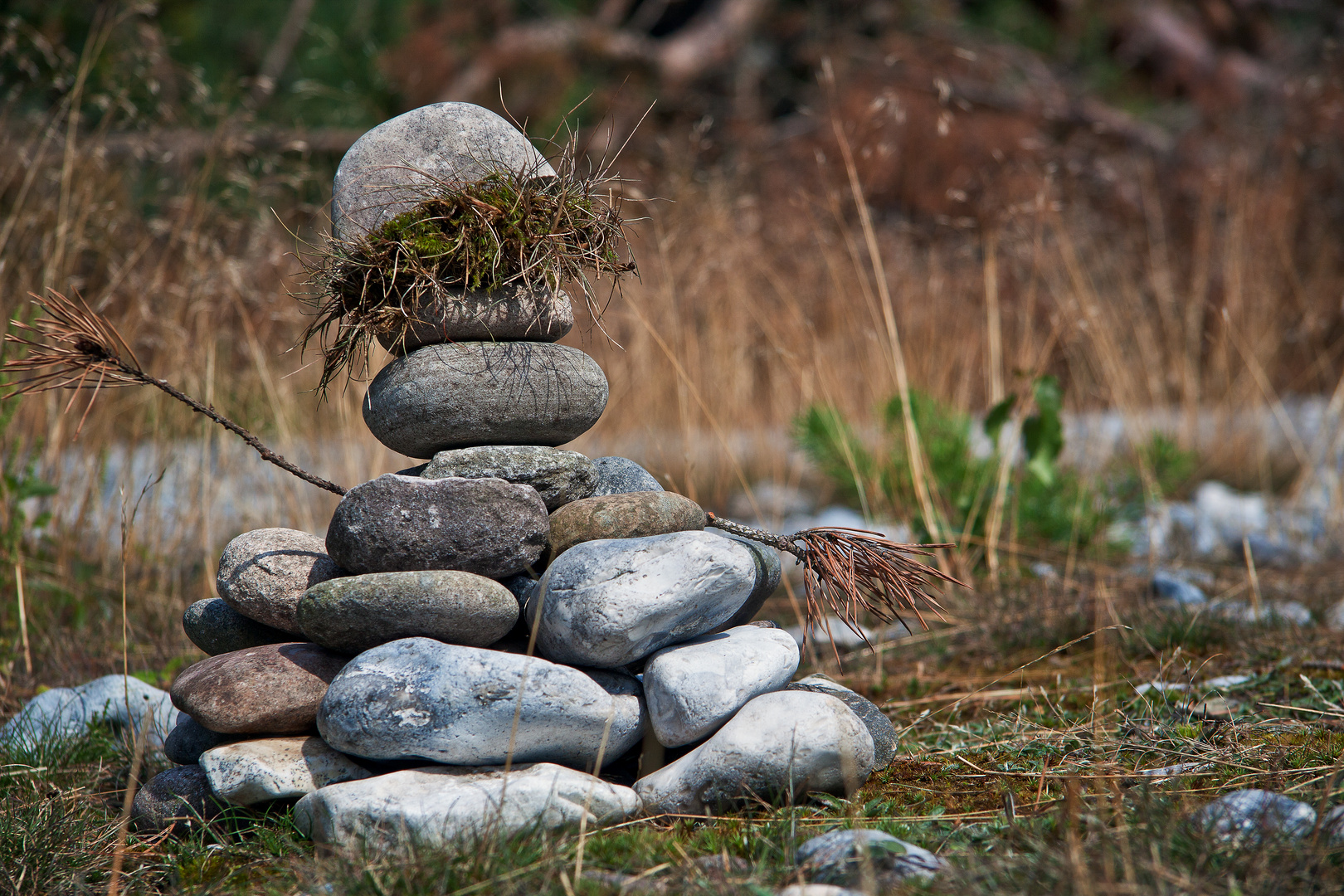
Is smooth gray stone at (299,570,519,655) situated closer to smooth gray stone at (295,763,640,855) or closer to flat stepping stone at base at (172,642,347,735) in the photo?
flat stepping stone at base at (172,642,347,735)

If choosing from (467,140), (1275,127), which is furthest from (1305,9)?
(467,140)

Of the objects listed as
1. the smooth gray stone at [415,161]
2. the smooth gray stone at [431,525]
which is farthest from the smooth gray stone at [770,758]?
the smooth gray stone at [415,161]

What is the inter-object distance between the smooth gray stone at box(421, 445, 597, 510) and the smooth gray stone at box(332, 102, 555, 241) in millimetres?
543

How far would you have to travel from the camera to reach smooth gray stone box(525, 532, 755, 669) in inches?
71.8

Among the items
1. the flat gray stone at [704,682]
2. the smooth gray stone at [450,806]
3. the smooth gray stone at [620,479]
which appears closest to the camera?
the smooth gray stone at [450,806]

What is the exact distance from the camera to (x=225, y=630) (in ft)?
7.09

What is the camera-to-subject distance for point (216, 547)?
3.66m

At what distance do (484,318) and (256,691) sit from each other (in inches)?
34.9

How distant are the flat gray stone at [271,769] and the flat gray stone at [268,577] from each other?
10.6 inches

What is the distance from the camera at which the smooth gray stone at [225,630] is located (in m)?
2.16

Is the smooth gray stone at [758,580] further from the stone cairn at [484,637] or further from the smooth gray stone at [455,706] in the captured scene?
the smooth gray stone at [455,706]

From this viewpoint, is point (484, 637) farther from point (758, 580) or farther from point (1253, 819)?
point (1253, 819)

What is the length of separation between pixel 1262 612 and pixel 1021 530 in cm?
98

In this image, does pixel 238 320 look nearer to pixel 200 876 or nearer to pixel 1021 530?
pixel 200 876
